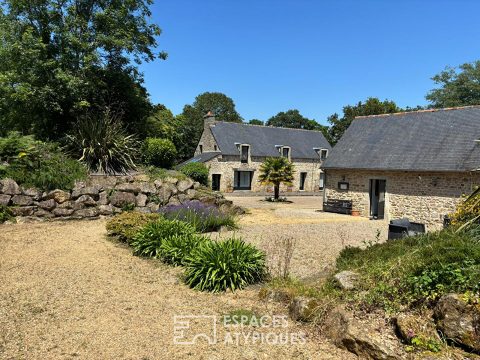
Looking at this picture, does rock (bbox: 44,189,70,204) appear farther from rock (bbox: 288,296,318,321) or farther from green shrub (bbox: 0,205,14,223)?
rock (bbox: 288,296,318,321)

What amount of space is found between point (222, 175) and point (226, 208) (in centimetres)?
1764

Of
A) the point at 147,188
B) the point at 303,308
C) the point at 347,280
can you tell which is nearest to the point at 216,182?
the point at 147,188

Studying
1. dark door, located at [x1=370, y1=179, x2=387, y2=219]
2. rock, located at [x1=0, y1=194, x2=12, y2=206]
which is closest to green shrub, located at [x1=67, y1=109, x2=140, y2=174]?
rock, located at [x1=0, y1=194, x2=12, y2=206]

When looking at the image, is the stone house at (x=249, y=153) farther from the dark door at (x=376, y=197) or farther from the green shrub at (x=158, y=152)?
the dark door at (x=376, y=197)

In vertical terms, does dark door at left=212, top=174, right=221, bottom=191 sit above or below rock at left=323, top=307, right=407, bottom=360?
above

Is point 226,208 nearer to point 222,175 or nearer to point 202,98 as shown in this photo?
point 222,175

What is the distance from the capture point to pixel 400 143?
58.0 feet

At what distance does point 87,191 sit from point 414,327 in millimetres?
10672

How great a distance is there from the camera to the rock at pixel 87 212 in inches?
457

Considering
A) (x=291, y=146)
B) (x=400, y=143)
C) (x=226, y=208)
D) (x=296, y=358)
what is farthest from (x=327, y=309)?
(x=291, y=146)

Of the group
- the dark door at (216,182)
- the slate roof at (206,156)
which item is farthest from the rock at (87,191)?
the dark door at (216,182)

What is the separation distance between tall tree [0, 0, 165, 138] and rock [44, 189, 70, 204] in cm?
378

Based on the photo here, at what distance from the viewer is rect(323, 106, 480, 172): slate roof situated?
15266mm

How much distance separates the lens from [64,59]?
13.9 metres
